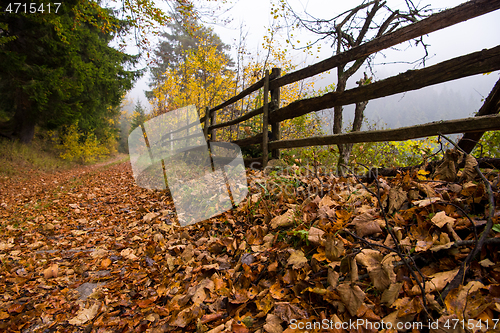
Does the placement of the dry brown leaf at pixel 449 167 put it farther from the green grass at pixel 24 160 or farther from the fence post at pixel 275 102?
the green grass at pixel 24 160

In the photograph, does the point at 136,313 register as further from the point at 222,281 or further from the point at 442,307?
the point at 442,307

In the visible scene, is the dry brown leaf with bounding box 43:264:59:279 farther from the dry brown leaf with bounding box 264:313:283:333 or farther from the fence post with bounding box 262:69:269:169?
the fence post with bounding box 262:69:269:169

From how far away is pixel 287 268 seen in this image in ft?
4.47

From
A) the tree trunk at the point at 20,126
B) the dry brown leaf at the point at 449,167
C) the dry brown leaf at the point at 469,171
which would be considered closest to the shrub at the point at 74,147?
the tree trunk at the point at 20,126

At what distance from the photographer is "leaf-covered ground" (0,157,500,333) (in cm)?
95

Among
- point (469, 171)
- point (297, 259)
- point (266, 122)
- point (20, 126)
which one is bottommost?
point (297, 259)

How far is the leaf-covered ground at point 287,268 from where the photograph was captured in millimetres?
952

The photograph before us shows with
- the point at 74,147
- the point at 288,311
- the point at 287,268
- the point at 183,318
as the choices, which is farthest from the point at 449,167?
the point at 74,147

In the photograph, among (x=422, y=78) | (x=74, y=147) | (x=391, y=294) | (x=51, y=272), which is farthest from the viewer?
(x=74, y=147)

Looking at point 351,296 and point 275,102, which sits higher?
point 275,102

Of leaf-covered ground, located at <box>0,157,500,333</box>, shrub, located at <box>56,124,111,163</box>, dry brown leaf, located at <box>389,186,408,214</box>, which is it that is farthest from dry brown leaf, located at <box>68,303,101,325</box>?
shrub, located at <box>56,124,111,163</box>

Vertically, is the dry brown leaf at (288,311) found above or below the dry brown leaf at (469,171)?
below

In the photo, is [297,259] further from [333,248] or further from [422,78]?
[422,78]

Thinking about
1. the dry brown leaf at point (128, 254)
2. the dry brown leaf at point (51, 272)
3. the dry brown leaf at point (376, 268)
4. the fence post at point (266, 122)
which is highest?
the fence post at point (266, 122)
